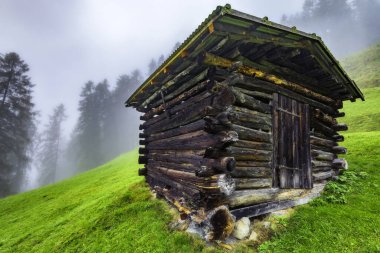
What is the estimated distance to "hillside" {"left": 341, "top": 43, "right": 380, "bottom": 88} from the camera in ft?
117

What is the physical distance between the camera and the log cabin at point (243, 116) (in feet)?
18.2

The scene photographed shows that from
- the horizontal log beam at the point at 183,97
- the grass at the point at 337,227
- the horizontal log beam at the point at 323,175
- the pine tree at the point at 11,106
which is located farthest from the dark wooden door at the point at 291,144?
the pine tree at the point at 11,106

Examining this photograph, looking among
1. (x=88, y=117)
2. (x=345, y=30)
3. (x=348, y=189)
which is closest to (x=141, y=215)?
(x=348, y=189)

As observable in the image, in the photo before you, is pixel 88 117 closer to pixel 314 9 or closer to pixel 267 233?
pixel 267 233

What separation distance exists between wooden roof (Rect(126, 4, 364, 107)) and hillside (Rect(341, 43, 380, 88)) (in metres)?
33.7

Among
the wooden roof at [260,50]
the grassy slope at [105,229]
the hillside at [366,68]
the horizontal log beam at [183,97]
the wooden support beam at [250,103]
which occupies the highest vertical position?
the hillside at [366,68]

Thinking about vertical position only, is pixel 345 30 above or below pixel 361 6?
below

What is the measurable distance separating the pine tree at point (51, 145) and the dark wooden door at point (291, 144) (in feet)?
166

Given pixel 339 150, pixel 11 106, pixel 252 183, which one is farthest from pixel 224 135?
pixel 11 106

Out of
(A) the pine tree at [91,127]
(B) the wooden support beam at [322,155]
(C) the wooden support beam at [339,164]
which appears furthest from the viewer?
(A) the pine tree at [91,127]

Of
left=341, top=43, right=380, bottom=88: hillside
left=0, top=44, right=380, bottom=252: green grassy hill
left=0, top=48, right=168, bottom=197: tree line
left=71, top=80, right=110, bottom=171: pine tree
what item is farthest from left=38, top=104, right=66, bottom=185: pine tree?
left=341, top=43, right=380, bottom=88: hillside

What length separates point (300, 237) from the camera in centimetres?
597

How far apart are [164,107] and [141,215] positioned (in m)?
4.02

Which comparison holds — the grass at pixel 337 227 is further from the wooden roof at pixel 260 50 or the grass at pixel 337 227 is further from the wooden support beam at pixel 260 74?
the wooden roof at pixel 260 50
